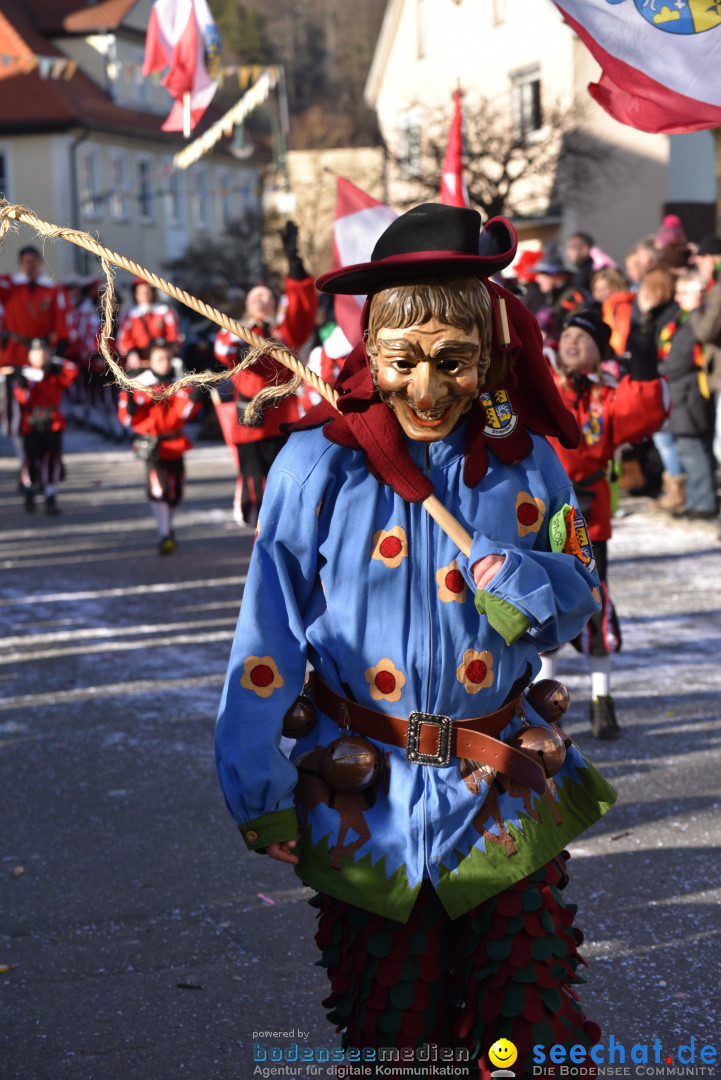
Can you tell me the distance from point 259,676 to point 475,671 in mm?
394

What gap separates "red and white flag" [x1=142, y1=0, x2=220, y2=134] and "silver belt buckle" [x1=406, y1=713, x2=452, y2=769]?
18.0 ft

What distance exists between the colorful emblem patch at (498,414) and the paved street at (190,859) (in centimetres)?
164

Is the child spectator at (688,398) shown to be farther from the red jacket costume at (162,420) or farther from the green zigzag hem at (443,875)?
the green zigzag hem at (443,875)

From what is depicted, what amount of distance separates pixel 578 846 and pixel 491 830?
2233mm

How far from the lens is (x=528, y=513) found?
2.47 m

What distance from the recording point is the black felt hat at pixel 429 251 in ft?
7.47

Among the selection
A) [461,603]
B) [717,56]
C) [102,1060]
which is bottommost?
[102,1060]

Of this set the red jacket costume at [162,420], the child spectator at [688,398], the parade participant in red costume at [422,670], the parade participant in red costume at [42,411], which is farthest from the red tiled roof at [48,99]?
the parade participant in red costume at [422,670]

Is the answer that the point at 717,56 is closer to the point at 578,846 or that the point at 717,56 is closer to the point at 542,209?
the point at 578,846

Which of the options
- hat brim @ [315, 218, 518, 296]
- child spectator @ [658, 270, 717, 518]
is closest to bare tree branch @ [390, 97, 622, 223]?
child spectator @ [658, 270, 717, 518]

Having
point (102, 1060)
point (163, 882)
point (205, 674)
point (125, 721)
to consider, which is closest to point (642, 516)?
point (205, 674)

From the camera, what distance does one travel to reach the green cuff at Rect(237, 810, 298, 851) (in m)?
2.34

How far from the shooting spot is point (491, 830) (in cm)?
240

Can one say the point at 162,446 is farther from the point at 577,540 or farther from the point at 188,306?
the point at 577,540
